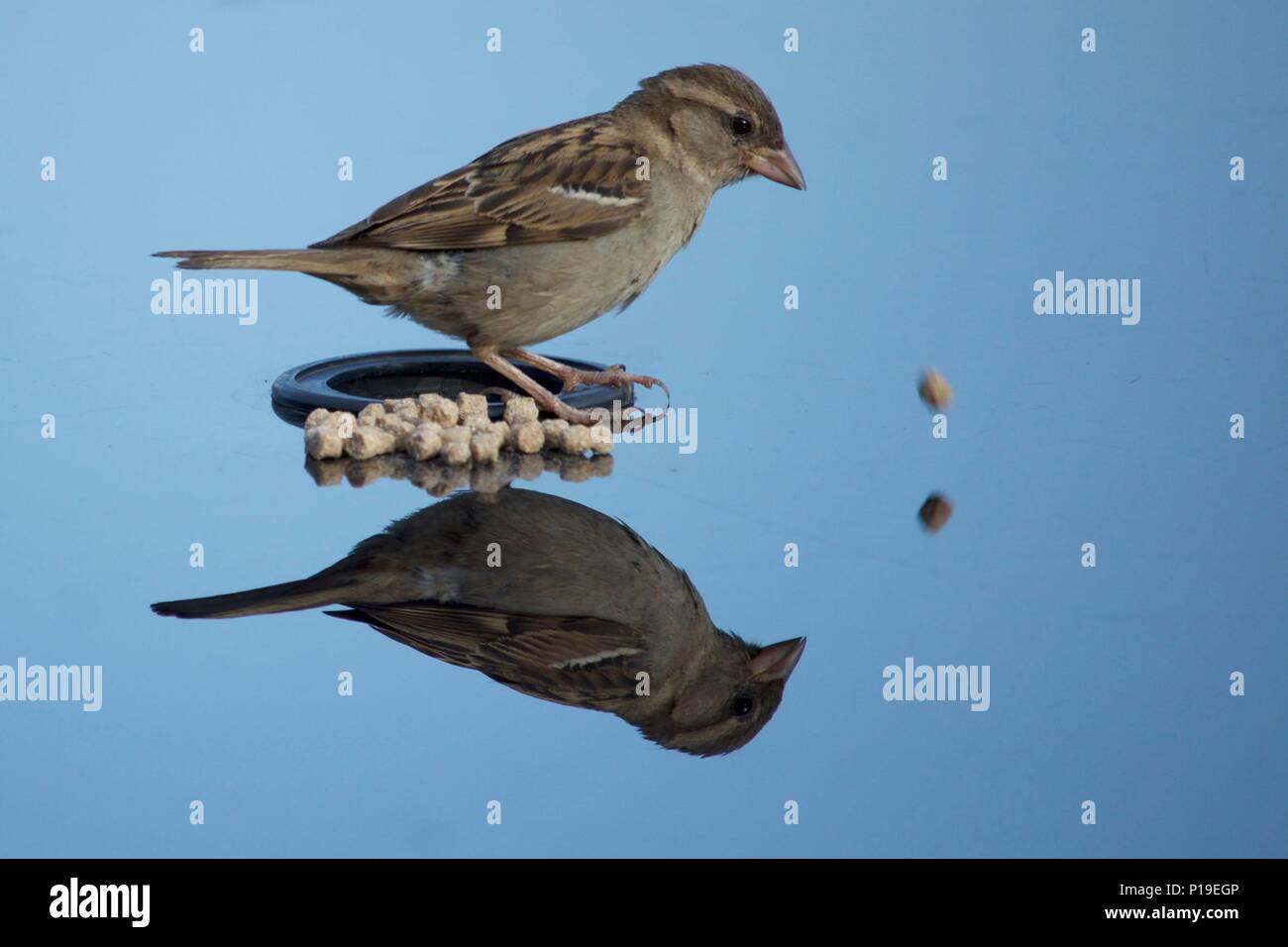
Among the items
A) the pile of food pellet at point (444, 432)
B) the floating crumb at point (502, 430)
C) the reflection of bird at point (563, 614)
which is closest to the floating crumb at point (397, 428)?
the pile of food pellet at point (444, 432)

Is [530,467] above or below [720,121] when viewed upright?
below

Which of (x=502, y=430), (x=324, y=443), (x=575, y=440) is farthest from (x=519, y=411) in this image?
(x=324, y=443)

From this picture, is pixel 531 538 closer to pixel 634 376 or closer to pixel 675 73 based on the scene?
pixel 634 376

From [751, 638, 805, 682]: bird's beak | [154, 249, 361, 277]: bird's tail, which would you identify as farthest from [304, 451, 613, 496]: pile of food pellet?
[751, 638, 805, 682]: bird's beak

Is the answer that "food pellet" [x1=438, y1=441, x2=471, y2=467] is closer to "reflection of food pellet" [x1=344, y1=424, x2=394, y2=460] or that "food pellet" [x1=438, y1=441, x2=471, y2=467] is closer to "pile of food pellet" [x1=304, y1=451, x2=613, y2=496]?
"pile of food pellet" [x1=304, y1=451, x2=613, y2=496]

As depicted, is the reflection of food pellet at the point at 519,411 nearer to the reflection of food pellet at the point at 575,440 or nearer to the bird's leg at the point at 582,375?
the reflection of food pellet at the point at 575,440

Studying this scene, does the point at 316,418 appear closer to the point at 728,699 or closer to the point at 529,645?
the point at 529,645
